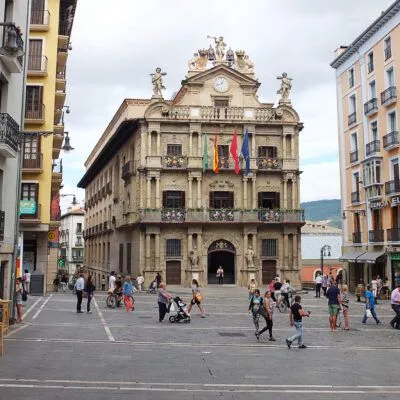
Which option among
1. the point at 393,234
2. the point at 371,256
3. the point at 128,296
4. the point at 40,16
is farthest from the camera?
the point at 371,256

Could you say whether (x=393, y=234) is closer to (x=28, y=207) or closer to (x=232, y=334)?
(x=232, y=334)

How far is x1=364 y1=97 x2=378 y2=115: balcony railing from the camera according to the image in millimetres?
38656

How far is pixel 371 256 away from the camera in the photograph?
37.4 m

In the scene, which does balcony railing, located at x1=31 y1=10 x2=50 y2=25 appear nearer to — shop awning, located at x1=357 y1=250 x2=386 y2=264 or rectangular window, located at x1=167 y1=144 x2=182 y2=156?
rectangular window, located at x1=167 y1=144 x2=182 y2=156

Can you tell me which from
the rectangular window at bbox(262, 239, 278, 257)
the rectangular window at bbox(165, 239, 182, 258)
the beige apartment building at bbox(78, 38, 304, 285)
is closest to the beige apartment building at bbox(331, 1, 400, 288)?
the beige apartment building at bbox(78, 38, 304, 285)

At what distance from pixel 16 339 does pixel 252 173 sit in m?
30.5

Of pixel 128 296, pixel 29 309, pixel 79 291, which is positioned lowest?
pixel 29 309

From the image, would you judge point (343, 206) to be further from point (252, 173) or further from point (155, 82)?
point (155, 82)

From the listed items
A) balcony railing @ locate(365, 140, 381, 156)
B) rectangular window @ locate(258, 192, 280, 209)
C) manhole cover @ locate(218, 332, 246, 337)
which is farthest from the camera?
rectangular window @ locate(258, 192, 280, 209)

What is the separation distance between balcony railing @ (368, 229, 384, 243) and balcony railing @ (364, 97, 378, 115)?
8.51 m

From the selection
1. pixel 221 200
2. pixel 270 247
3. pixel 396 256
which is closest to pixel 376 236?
pixel 396 256

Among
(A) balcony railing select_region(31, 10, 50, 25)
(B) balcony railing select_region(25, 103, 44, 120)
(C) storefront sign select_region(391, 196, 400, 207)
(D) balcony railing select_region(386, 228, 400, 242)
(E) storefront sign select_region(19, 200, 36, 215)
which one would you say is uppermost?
(A) balcony railing select_region(31, 10, 50, 25)

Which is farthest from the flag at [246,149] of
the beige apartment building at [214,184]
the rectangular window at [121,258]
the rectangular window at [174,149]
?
the rectangular window at [121,258]

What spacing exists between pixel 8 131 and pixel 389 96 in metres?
27.6
